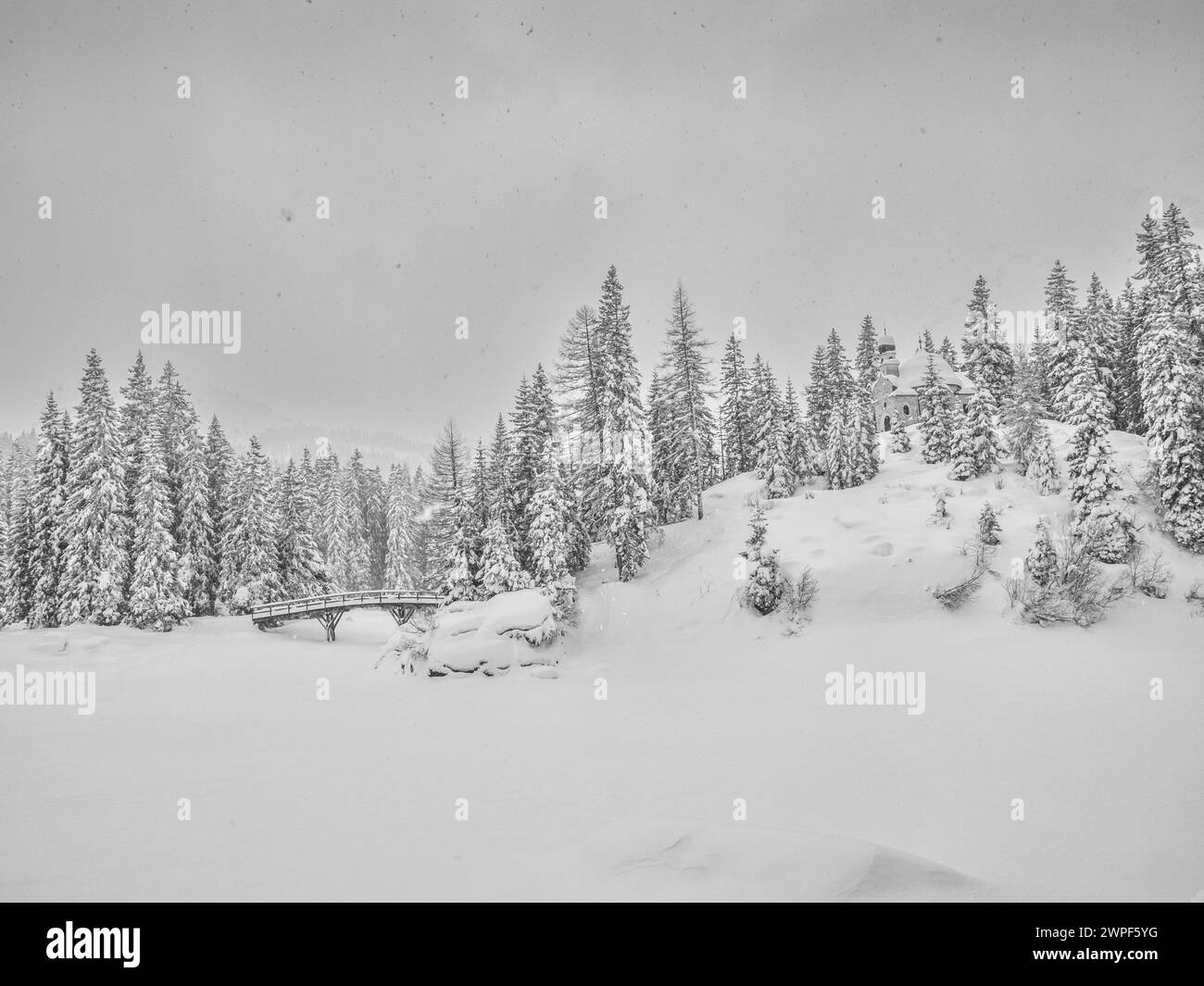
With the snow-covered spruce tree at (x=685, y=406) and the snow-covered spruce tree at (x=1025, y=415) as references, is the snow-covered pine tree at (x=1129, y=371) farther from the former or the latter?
the snow-covered spruce tree at (x=685, y=406)

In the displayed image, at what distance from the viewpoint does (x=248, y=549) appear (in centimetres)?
3528

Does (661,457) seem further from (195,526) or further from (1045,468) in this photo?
(195,526)

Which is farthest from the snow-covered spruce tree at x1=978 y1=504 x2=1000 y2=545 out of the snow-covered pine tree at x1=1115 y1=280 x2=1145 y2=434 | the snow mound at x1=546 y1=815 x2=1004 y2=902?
the snow-covered pine tree at x1=1115 y1=280 x2=1145 y2=434

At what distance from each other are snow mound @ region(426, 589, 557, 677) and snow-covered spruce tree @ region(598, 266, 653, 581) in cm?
648

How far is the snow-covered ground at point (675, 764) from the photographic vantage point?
5.61 m

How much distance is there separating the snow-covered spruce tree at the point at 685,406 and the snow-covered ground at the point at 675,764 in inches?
468

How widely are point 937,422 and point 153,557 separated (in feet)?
171

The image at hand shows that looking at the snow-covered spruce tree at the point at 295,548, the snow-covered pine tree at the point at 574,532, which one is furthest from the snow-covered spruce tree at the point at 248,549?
the snow-covered pine tree at the point at 574,532

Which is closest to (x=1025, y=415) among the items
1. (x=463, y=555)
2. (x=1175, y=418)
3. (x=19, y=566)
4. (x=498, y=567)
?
(x=1175, y=418)

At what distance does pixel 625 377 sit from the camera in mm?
29594

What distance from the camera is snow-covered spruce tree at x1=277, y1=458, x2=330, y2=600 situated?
3759cm
